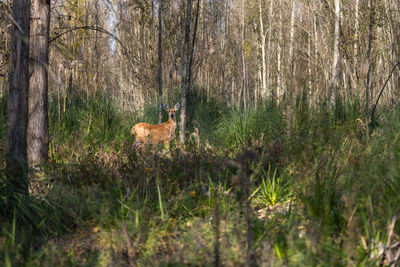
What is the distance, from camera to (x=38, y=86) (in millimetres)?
5438

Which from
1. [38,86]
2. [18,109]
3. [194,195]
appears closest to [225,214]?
[194,195]

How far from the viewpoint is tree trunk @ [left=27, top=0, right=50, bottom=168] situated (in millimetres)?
5336

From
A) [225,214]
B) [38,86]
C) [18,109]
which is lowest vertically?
[225,214]

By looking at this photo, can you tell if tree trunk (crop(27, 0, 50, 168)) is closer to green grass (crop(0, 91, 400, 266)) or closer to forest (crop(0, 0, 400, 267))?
forest (crop(0, 0, 400, 267))

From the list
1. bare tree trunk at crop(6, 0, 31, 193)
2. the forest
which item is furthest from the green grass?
bare tree trunk at crop(6, 0, 31, 193)

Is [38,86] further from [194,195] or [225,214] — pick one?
[225,214]

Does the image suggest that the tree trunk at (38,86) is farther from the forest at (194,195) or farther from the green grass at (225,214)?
the green grass at (225,214)

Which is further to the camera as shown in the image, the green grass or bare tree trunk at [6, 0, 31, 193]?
bare tree trunk at [6, 0, 31, 193]

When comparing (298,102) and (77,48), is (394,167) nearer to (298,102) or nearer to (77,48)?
(298,102)

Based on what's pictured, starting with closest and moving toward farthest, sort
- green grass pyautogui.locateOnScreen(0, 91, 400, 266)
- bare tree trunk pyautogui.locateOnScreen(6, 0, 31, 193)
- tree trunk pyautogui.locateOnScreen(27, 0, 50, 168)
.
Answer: green grass pyautogui.locateOnScreen(0, 91, 400, 266) → bare tree trunk pyautogui.locateOnScreen(6, 0, 31, 193) → tree trunk pyautogui.locateOnScreen(27, 0, 50, 168)

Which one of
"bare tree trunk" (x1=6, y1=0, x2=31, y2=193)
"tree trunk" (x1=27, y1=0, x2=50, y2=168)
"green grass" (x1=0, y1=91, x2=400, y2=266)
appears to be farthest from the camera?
"tree trunk" (x1=27, y1=0, x2=50, y2=168)

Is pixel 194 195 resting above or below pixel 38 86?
below

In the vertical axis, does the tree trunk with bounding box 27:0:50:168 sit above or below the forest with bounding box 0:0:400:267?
above

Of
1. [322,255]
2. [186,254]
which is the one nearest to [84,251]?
[186,254]
